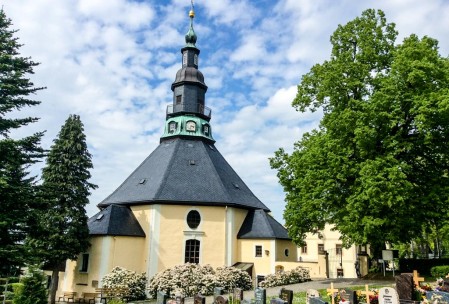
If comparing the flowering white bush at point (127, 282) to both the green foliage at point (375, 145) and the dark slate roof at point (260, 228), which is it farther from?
the green foliage at point (375, 145)

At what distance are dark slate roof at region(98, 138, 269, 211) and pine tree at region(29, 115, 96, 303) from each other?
4519 mm

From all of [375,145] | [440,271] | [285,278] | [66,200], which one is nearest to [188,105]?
[66,200]

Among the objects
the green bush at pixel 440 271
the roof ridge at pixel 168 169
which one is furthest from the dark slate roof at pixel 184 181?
the green bush at pixel 440 271

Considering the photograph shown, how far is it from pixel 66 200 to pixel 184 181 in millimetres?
8411

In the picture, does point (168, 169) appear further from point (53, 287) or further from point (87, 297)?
point (53, 287)

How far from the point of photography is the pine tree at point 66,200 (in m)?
23.1

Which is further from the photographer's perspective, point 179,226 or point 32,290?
point 179,226

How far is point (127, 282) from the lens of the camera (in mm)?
24094

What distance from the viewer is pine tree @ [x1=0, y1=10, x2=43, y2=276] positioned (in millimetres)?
16859

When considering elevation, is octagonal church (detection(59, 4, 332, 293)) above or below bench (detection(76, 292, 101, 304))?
above

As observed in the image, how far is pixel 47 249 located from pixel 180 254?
28.0 ft

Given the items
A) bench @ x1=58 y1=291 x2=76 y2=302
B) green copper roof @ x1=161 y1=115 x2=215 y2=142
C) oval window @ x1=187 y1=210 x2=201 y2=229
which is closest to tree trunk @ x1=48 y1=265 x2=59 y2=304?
bench @ x1=58 y1=291 x2=76 y2=302

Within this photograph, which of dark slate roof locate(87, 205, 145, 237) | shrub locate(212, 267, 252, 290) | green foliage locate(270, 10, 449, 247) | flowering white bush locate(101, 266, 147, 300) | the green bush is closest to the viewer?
green foliage locate(270, 10, 449, 247)

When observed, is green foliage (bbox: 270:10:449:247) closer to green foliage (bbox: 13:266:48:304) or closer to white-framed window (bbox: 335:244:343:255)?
green foliage (bbox: 13:266:48:304)
